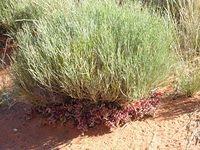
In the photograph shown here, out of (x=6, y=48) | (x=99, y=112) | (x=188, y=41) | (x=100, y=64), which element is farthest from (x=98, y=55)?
(x=6, y=48)

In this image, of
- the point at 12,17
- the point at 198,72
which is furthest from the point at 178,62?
the point at 12,17

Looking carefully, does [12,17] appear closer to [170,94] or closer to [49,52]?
[49,52]

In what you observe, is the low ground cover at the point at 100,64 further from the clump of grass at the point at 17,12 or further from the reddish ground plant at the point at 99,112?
the clump of grass at the point at 17,12

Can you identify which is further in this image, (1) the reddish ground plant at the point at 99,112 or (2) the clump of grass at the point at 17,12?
(2) the clump of grass at the point at 17,12

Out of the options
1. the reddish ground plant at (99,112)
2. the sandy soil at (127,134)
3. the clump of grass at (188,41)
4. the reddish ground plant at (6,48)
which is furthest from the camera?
the reddish ground plant at (6,48)

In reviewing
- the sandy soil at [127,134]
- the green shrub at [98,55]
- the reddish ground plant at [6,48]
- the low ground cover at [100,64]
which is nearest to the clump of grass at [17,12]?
the reddish ground plant at [6,48]

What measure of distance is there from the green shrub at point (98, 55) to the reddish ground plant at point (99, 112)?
0.11m

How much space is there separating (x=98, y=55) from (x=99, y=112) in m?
0.54

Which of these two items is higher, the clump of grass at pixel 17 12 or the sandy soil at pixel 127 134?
the clump of grass at pixel 17 12

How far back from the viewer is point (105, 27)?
4414 mm

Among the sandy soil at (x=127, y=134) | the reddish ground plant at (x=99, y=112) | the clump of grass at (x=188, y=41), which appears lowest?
the sandy soil at (x=127, y=134)

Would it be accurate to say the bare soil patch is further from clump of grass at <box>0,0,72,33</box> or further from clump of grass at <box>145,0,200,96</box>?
clump of grass at <box>0,0,72,33</box>

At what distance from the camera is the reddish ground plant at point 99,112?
4.43 meters

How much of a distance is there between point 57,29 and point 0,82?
1517 millimetres
